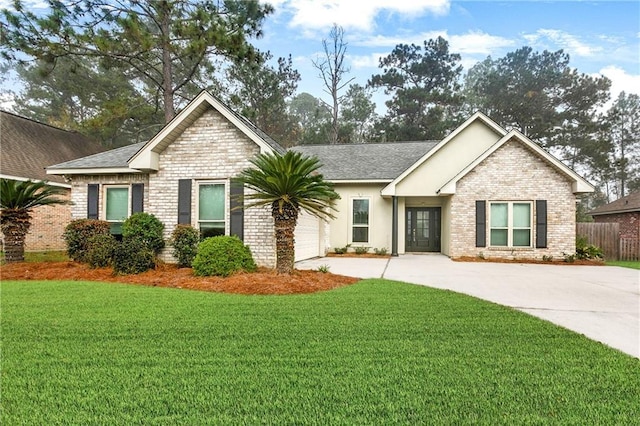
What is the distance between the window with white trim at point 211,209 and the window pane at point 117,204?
2644 mm

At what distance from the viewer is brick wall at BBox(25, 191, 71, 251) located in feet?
48.2

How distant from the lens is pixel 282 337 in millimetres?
3992

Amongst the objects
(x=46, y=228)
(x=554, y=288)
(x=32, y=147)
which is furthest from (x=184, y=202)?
(x=32, y=147)

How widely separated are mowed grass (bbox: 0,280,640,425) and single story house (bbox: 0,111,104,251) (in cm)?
1186

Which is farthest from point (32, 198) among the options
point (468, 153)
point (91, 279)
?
point (468, 153)

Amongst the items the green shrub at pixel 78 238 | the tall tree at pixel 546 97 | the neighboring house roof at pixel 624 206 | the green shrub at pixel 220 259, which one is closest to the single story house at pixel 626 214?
the neighboring house roof at pixel 624 206

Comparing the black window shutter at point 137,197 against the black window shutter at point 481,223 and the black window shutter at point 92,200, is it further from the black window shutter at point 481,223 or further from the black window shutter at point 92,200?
the black window shutter at point 481,223

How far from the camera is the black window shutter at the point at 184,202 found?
10000 millimetres

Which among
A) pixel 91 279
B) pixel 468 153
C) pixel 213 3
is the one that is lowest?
pixel 91 279

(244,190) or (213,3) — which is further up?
(213,3)

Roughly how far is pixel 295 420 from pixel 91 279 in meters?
7.48

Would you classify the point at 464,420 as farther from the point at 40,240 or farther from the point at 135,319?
the point at 40,240

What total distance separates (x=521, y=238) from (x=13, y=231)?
15937mm

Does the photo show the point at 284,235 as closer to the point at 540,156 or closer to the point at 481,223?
the point at 481,223
